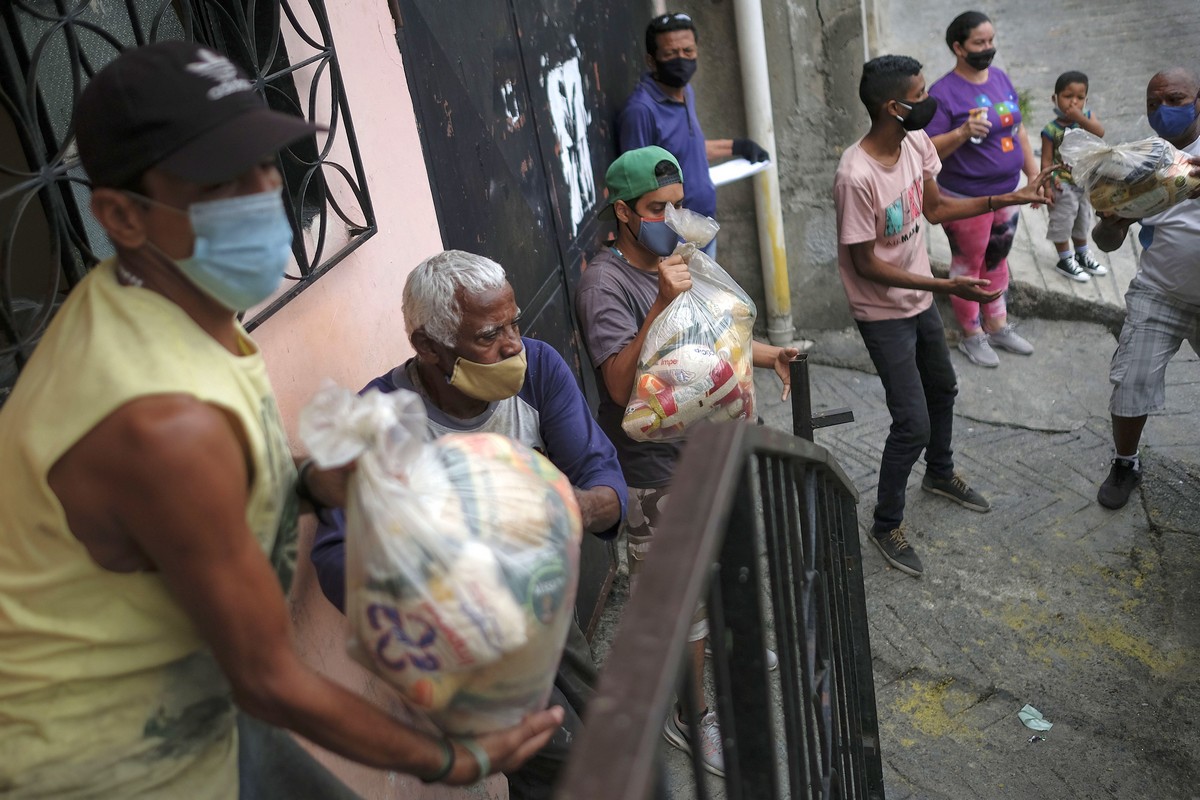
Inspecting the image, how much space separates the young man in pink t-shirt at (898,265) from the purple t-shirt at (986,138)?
1491mm

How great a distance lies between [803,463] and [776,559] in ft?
1.01

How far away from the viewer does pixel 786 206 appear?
714cm

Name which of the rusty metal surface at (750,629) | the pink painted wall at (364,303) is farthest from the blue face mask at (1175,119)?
the pink painted wall at (364,303)

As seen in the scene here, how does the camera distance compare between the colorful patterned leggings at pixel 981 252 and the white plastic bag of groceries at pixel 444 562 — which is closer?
the white plastic bag of groceries at pixel 444 562

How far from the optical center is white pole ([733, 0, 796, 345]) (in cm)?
661

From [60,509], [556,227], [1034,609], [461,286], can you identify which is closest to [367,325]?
[461,286]

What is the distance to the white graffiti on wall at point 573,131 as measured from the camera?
15.8ft

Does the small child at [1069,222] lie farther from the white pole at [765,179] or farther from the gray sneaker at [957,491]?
the gray sneaker at [957,491]

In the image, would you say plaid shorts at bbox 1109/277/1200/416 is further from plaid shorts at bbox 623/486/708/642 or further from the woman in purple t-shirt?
plaid shorts at bbox 623/486/708/642

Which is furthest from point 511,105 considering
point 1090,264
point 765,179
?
point 1090,264

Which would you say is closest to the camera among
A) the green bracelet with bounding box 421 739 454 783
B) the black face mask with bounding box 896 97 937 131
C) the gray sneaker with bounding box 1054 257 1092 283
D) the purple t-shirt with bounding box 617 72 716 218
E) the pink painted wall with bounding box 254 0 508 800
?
the green bracelet with bounding box 421 739 454 783

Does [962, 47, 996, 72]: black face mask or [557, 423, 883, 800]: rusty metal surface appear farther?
[962, 47, 996, 72]: black face mask

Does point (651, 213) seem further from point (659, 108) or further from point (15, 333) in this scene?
point (659, 108)

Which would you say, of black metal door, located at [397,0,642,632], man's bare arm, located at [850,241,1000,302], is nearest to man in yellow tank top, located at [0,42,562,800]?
black metal door, located at [397,0,642,632]
